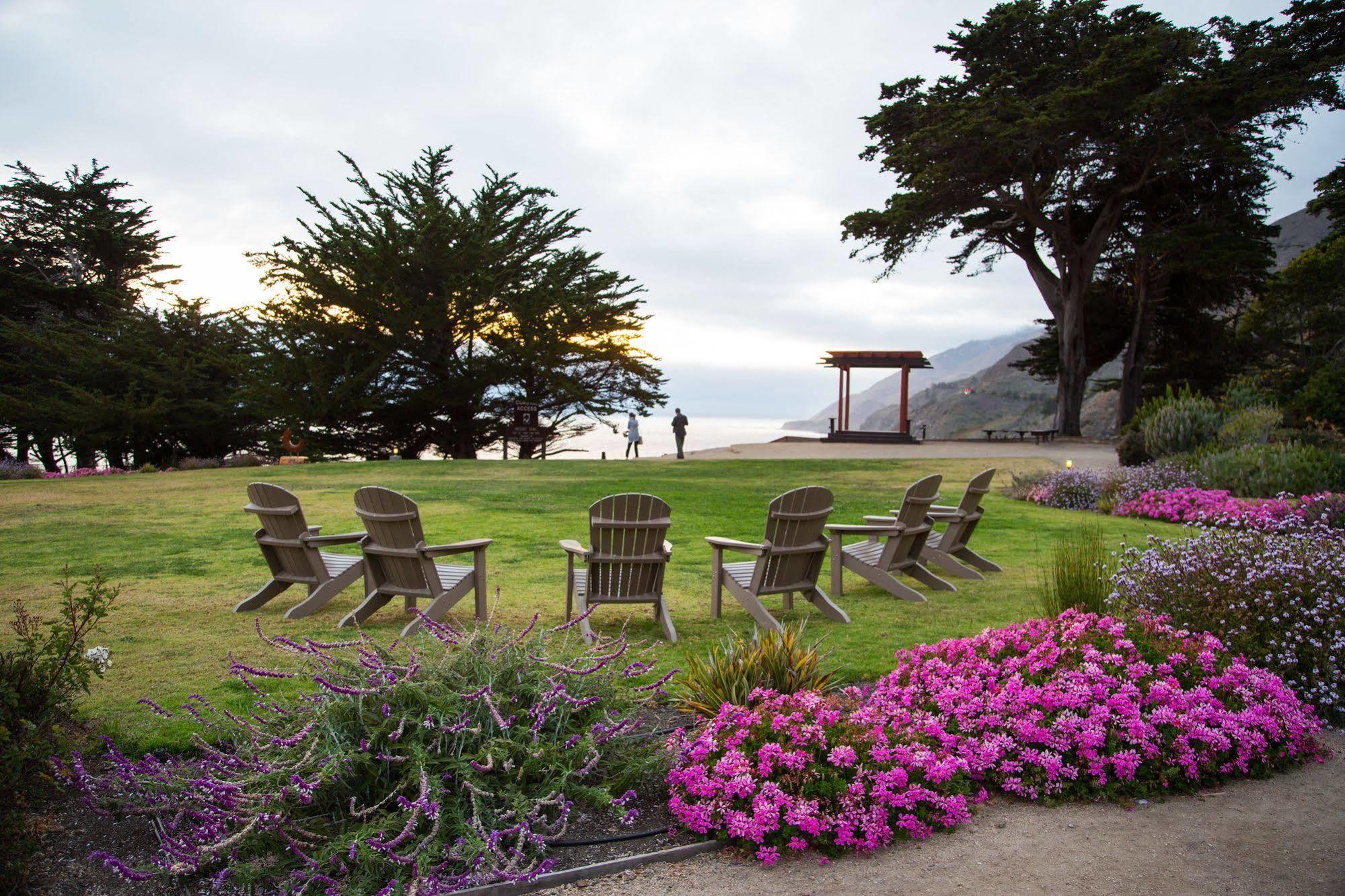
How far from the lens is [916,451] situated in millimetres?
25328

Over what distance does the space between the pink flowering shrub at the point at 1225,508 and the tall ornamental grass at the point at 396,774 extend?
6029mm

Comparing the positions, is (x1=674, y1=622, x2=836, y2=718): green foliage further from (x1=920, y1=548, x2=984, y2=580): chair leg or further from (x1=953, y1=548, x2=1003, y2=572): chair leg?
(x1=953, y1=548, x2=1003, y2=572): chair leg

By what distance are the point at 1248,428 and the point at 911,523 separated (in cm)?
1028

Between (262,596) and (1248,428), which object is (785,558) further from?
(1248,428)

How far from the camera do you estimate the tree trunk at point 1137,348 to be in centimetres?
3045

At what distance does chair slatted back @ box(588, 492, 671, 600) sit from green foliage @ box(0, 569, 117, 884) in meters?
2.68

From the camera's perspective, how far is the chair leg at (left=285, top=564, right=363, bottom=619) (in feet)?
19.8

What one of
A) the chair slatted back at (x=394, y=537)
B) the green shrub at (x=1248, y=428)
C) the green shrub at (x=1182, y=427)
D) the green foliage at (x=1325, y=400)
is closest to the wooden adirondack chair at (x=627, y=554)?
the chair slatted back at (x=394, y=537)

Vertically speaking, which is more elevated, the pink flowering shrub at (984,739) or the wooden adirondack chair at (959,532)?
the wooden adirondack chair at (959,532)

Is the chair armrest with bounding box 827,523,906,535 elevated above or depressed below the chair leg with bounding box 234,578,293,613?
above

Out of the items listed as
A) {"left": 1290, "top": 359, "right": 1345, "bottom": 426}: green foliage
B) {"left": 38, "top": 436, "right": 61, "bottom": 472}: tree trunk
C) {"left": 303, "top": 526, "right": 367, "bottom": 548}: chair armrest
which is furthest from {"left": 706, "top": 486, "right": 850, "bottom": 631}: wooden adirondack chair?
{"left": 38, "top": 436, "right": 61, "bottom": 472}: tree trunk

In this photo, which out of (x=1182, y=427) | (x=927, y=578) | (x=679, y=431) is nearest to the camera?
(x=927, y=578)

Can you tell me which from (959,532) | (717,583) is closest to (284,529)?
(717,583)

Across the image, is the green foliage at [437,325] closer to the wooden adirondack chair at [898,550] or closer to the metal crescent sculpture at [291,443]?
the metal crescent sculpture at [291,443]
